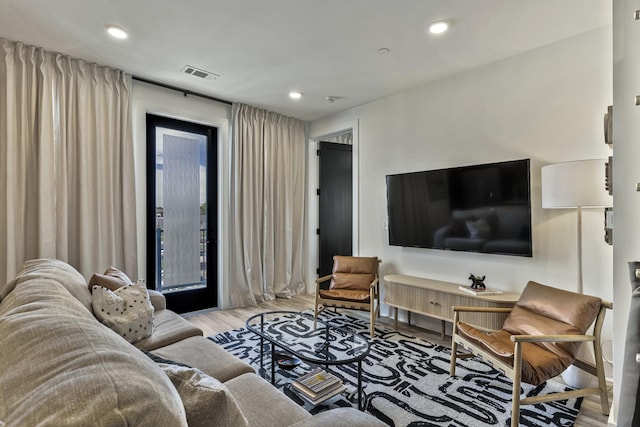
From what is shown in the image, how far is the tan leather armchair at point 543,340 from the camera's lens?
6.12ft

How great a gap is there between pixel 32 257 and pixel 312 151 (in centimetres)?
363

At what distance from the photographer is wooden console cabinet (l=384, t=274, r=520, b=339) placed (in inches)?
104

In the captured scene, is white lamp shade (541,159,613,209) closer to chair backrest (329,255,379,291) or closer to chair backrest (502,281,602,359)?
chair backrest (502,281,602,359)

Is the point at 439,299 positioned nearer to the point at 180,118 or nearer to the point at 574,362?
the point at 574,362

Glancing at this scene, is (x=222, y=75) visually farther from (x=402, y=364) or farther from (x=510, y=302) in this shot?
(x=510, y=302)

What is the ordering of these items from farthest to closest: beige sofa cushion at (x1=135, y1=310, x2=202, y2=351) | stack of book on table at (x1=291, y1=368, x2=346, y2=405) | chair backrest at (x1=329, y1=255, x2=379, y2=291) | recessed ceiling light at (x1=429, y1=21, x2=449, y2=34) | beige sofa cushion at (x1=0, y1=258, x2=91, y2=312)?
chair backrest at (x1=329, y1=255, x2=379, y2=291), recessed ceiling light at (x1=429, y1=21, x2=449, y2=34), beige sofa cushion at (x1=135, y1=310, x2=202, y2=351), stack of book on table at (x1=291, y1=368, x2=346, y2=405), beige sofa cushion at (x1=0, y1=258, x2=91, y2=312)

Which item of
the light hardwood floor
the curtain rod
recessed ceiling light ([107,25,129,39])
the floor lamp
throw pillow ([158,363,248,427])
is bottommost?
the light hardwood floor

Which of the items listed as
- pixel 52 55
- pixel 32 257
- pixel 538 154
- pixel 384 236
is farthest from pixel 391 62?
pixel 32 257

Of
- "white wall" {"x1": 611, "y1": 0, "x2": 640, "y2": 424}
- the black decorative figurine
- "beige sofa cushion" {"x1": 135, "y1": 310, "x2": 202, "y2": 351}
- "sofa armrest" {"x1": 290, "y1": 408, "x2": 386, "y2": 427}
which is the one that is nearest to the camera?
"sofa armrest" {"x1": 290, "y1": 408, "x2": 386, "y2": 427}

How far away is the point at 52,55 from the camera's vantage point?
112 inches

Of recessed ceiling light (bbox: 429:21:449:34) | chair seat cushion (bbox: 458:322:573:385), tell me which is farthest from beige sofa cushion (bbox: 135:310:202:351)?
recessed ceiling light (bbox: 429:21:449:34)

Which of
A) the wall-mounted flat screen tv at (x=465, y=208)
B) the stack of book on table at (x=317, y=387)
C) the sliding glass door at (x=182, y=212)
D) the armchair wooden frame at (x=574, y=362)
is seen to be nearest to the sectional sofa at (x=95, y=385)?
the stack of book on table at (x=317, y=387)

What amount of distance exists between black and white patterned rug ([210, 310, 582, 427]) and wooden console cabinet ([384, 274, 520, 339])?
33cm

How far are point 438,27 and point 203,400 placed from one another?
9.33 ft
